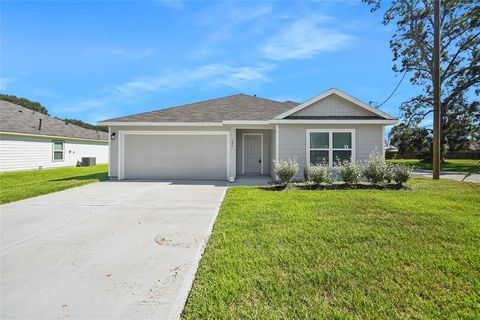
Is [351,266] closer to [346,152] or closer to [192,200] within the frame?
[192,200]

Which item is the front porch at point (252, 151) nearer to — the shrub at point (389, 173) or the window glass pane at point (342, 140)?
the window glass pane at point (342, 140)

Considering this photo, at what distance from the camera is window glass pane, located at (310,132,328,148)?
1121 cm

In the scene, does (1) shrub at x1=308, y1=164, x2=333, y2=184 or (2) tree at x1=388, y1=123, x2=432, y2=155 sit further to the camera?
(2) tree at x1=388, y1=123, x2=432, y2=155

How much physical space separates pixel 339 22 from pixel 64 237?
13.1 m

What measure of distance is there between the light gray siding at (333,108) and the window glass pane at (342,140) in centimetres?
90

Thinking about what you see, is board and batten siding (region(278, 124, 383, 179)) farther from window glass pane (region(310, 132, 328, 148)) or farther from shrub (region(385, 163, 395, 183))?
shrub (region(385, 163, 395, 183))

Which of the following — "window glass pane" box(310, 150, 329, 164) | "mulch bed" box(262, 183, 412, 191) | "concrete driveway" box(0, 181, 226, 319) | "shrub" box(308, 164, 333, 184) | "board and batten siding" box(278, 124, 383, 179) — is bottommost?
"concrete driveway" box(0, 181, 226, 319)

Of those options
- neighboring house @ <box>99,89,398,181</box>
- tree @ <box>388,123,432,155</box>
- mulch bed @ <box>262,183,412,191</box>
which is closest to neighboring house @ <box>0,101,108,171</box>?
neighboring house @ <box>99,89,398,181</box>

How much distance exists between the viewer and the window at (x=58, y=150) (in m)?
19.9

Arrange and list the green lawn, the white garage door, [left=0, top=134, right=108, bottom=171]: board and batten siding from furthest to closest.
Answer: [left=0, top=134, right=108, bottom=171]: board and batten siding, the white garage door, the green lawn

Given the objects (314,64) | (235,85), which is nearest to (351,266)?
(314,64)

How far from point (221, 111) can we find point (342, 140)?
21.8 ft

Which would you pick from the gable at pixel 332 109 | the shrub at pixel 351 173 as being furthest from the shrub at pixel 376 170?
the gable at pixel 332 109

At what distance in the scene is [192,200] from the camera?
761cm
